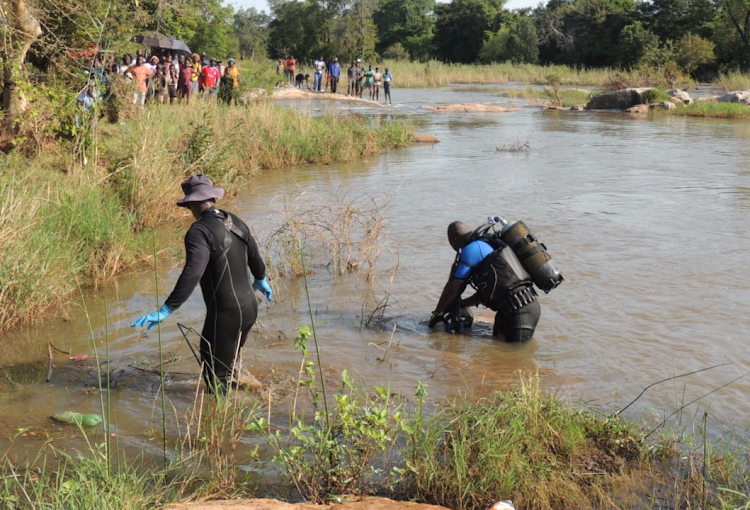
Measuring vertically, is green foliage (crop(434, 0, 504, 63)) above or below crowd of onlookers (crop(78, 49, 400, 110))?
above

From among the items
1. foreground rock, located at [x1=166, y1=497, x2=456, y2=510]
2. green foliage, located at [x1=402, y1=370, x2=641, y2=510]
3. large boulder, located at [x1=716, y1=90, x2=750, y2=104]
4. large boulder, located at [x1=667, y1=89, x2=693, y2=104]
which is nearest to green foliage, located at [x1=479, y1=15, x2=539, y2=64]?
large boulder, located at [x1=667, y1=89, x2=693, y2=104]

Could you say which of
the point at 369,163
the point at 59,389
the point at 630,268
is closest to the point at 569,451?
the point at 59,389

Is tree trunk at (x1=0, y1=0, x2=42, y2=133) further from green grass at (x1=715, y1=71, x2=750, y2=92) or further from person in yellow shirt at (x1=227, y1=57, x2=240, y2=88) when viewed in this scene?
green grass at (x1=715, y1=71, x2=750, y2=92)

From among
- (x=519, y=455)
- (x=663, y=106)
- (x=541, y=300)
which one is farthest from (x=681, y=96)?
(x=519, y=455)

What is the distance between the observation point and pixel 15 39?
995 centimetres

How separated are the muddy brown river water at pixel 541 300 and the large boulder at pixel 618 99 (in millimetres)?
16948

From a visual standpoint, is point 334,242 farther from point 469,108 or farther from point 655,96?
point 655,96

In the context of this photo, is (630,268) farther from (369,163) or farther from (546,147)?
(546,147)

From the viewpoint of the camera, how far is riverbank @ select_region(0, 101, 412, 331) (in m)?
6.96

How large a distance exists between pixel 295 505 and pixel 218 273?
179 centimetres

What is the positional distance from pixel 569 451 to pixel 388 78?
29.7 m

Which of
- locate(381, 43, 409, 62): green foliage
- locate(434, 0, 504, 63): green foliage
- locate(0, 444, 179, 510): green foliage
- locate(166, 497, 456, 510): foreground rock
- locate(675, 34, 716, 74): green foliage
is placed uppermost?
locate(434, 0, 504, 63): green foliage

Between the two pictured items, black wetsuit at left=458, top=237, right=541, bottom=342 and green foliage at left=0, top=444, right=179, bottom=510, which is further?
black wetsuit at left=458, top=237, right=541, bottom=342

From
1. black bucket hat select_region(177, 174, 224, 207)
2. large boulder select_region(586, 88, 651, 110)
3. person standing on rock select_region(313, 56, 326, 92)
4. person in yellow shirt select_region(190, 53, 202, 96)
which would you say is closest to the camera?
black bucket hat select_region(177, 174, 224, 207)
